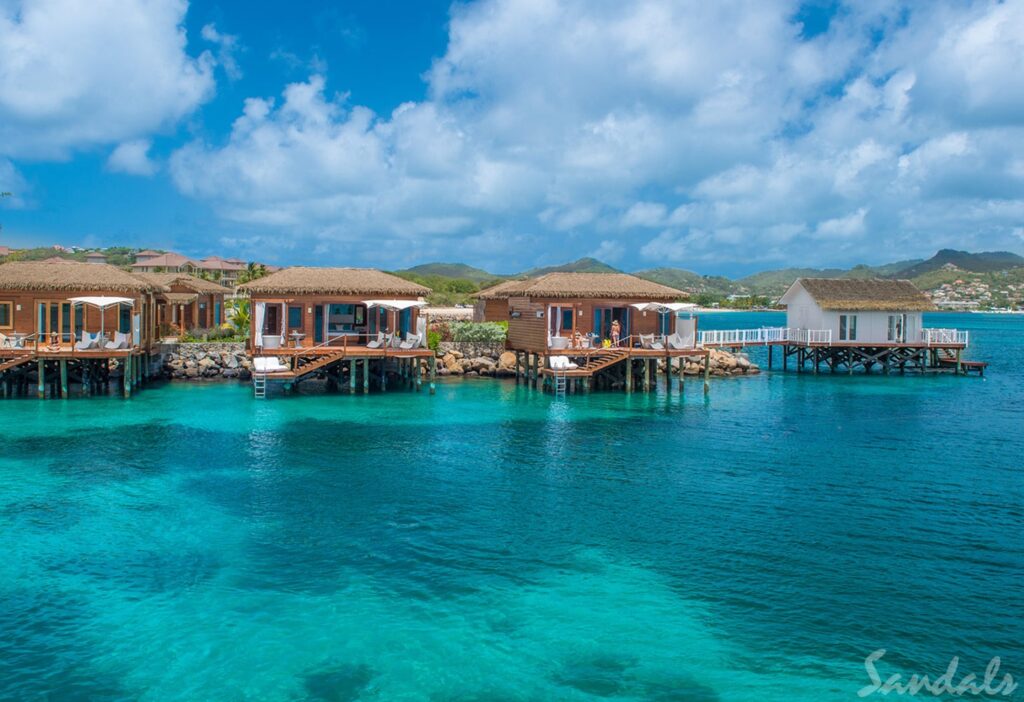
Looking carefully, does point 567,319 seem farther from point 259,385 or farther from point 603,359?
point 259,385

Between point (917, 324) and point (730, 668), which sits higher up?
point (917, 324)

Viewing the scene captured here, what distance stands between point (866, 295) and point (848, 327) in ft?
6.86

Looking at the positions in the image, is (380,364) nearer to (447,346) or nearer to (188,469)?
(447,346)

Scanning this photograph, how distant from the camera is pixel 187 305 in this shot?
50031 mm

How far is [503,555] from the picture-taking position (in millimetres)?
14688

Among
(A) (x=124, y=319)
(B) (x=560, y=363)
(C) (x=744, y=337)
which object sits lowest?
(B) (x=560, y=363)

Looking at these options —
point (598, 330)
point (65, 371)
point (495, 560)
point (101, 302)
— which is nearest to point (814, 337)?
point (598, 330)

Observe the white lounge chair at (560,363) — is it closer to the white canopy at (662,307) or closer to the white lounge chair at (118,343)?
the white canopy at (662,307)

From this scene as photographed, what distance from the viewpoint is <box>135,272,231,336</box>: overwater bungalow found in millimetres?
45500

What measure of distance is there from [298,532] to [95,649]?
5045 mm

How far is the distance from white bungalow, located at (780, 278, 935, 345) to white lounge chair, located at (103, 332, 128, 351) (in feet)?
114

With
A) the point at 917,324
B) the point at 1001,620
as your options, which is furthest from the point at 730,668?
the point at 917,324

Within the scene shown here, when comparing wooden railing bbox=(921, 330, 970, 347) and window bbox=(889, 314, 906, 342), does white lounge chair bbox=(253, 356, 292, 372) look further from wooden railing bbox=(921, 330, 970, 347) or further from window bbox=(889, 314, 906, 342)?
wooden railing bbox=(921, 330, 970, 347)

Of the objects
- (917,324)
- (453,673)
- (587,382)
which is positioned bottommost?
(453,673)
